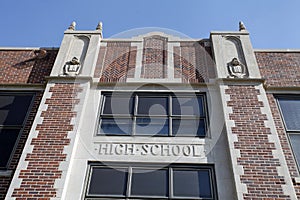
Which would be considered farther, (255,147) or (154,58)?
(154,58)

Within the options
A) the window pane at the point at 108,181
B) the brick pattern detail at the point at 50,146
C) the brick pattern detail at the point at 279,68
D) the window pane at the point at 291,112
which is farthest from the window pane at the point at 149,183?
the brick pattern detail at the point at 279,68

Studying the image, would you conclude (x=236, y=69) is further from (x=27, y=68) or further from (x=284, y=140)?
(x=27, y=68)

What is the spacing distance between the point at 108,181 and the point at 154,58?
472 cm

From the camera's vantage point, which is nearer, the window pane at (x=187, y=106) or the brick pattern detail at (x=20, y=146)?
the brick pattern detail at (x=20, y=146)

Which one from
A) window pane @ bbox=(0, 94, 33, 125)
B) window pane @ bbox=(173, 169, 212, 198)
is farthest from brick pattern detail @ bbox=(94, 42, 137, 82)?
window pane @ bbox=(173, 169, 212, 198)

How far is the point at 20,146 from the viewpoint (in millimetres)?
8117

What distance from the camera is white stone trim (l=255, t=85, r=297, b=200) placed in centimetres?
668

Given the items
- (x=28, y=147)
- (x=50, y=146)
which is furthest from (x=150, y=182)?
(x=28, y=147)

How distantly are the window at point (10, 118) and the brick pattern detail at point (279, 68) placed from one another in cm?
699

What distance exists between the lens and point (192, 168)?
293 inches

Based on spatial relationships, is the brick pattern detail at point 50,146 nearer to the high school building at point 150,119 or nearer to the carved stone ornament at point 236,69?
the high school building at point 150,119

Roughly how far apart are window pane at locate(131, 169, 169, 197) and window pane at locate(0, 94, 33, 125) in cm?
368

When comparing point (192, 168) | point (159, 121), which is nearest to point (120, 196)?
point (192, 168)

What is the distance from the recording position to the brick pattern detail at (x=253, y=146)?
22.0 feet
